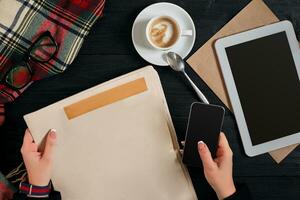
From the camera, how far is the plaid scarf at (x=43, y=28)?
70 cm

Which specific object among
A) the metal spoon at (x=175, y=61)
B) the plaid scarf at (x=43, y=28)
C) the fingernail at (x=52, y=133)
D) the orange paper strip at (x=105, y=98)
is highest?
the plaid scarf at (x=43, y=28)

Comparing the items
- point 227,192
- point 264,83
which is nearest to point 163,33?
point 264,83

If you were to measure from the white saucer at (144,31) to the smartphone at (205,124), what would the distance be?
0.39ft

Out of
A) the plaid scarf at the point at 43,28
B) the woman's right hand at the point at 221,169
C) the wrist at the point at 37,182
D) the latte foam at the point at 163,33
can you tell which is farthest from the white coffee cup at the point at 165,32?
the wrist at the point at 37,182

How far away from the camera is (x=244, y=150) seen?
0.77m

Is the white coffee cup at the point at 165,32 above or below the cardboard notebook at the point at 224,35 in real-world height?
above

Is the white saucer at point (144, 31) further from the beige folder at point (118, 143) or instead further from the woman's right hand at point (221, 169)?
the woman's right hand at point (221, 169)

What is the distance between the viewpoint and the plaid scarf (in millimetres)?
700

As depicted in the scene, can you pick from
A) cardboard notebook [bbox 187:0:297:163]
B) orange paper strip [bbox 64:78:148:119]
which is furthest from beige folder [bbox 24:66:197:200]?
cardboard notebook [bbox 187:0:297:163]

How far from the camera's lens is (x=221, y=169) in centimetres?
72

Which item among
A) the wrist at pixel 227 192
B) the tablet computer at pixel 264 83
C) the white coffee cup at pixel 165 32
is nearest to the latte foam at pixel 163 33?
the white coffee cup at pixel 165 32

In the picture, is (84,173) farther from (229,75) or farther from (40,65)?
(229,75)

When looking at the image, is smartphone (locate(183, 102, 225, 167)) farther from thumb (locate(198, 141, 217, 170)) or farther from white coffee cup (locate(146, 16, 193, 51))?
white coffee cup (locate(146, 16, 193, 51))

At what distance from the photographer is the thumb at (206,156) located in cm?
71
